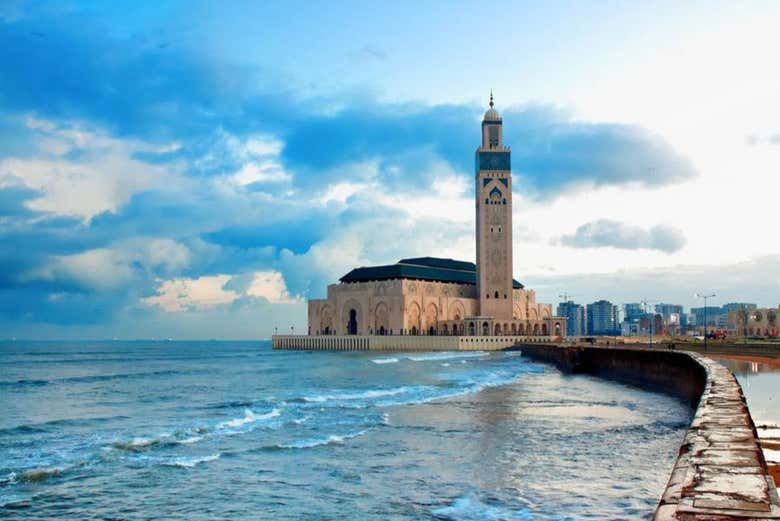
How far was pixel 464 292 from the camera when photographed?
13225 cm

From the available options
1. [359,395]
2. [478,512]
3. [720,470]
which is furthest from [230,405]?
[720,470]

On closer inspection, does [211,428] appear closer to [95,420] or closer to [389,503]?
[95,420]

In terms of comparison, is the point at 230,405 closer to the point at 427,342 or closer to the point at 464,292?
the point at 427,342

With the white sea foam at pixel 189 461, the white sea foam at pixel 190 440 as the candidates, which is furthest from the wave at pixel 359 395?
the white sea foam at pixel 189 461

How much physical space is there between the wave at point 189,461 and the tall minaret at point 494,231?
10882 centimetres

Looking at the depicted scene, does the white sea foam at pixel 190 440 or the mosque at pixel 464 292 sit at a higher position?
the mosque at pixel 464 292

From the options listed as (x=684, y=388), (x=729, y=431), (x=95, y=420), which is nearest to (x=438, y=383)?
(x=684, y=388)

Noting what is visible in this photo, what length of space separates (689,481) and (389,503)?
6139 mm

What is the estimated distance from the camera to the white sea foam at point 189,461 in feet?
54.8

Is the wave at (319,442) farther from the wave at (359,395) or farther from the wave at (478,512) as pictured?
the wave at (359,395)

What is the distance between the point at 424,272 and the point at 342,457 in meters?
109

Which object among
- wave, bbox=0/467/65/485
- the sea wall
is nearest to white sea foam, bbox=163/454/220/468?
wave, bbox=0/467/65/485

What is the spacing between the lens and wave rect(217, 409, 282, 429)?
2397 cm

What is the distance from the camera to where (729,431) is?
11.6 metres
